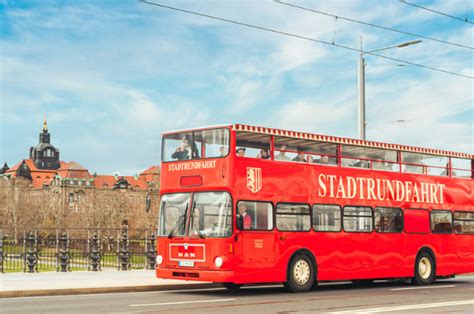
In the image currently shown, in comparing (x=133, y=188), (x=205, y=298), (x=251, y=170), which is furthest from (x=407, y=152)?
(x=133, y=188)

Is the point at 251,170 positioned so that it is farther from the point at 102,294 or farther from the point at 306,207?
the point at 102,294

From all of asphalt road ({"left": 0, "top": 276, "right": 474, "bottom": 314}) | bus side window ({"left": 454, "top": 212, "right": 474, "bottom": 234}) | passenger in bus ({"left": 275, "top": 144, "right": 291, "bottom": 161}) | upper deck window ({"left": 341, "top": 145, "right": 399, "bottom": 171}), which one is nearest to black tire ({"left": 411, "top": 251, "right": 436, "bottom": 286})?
bus side window ({"left": 454, "top": 212, "right": 474, "bottom": 234})

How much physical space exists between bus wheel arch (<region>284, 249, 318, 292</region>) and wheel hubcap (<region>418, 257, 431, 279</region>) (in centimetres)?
468

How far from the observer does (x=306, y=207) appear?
19.8m

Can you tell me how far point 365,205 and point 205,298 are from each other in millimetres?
6069

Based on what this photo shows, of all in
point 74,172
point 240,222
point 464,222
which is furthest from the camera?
point 74,172

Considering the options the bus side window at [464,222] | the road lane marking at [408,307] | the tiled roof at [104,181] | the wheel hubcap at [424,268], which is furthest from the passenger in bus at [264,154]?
the tiled roof at [104,181]

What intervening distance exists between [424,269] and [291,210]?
6054 millimetres

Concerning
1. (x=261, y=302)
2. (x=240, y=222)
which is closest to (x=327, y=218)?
(x=240, y=222)

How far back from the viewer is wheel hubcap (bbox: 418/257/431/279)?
23078mm

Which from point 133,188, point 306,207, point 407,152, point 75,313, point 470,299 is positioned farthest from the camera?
point 133,188

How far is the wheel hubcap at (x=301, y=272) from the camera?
19312 mm

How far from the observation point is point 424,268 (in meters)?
23.2

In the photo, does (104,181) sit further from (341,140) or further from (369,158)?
(341,140)
